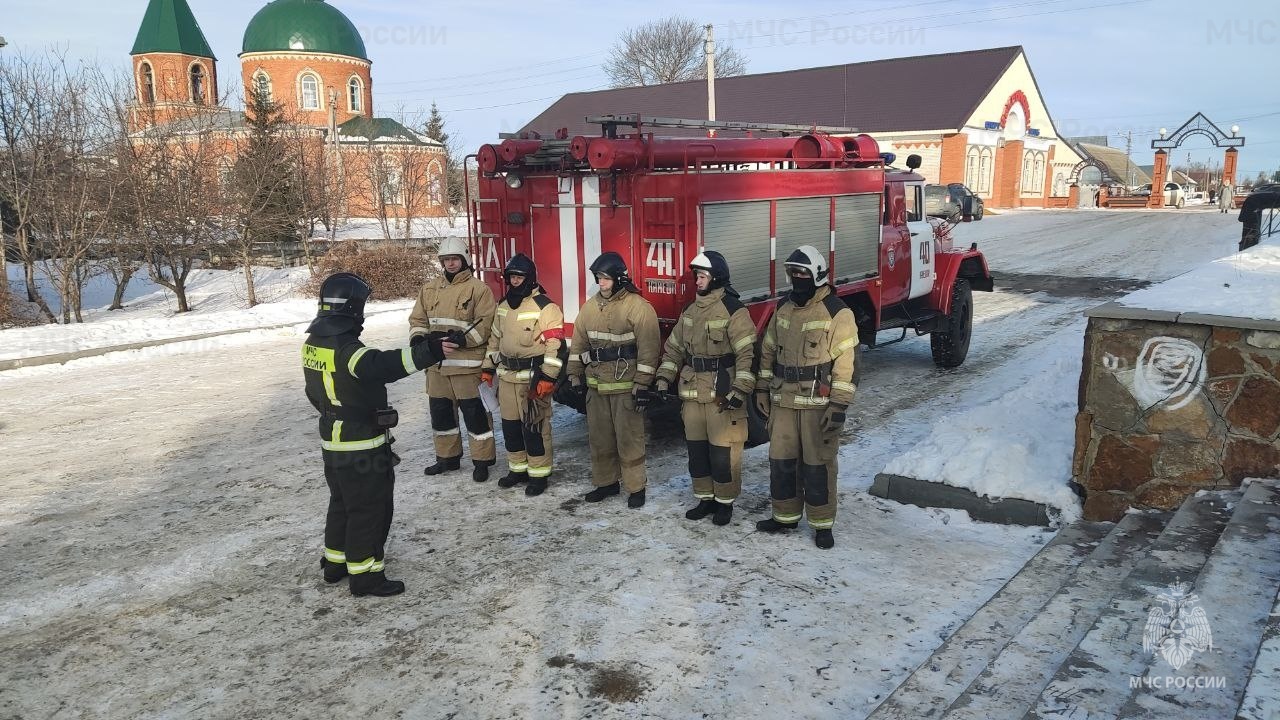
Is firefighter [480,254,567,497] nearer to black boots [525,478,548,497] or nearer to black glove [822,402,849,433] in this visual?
black boots [525,478,548,497]

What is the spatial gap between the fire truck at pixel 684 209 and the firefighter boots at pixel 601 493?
4.26 feet

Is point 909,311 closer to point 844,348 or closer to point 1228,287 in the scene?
point 1228,287

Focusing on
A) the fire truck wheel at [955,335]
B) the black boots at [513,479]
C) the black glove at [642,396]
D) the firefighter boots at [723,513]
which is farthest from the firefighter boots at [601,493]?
the fire truck wheel at [955,335]

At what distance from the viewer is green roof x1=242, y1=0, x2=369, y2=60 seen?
45.4 m

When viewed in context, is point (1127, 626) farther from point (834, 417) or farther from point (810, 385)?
point (810, 385)

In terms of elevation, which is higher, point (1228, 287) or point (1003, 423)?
point (1228, 287)

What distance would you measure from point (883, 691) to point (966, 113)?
138 ft

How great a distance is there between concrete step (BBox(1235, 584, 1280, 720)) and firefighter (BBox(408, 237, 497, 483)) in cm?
490

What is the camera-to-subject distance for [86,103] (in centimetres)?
1584

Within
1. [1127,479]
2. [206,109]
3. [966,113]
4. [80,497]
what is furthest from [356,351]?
[966,113]

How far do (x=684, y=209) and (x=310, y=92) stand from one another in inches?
1846

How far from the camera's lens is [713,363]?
5.43 metres

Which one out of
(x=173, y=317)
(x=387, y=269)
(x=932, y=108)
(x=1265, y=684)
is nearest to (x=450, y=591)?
(x=1265, y=684)

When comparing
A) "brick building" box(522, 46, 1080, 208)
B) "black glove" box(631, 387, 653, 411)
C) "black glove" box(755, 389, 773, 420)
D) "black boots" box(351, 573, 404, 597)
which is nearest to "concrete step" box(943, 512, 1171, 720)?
"black glove" box(755, 389, 773, 420)
